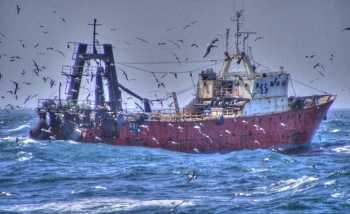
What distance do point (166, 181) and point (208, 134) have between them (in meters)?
21.1

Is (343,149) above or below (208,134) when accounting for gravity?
below

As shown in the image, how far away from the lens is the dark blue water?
29562mm

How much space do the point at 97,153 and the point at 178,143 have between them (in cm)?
854

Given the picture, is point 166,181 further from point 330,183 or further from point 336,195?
point 336,195

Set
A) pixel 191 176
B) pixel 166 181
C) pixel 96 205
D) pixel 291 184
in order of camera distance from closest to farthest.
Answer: pixel 96 205 < pixel 291 184 < pixel 166 181 < pixel 191 176

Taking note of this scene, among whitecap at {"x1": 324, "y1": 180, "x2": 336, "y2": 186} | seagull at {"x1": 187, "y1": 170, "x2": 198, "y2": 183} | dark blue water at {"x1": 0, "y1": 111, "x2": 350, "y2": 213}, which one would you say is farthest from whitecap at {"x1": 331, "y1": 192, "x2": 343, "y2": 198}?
seagull at {"x1": 187, "y1": 170, "x2": 198, "y2": 183}

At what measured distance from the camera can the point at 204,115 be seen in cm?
6103

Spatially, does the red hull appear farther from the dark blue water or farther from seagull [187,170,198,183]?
seagull [187,170,198,183]

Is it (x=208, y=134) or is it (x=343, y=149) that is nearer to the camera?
(x=208, y=134)

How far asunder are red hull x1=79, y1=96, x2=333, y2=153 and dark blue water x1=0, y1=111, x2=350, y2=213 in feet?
5.33

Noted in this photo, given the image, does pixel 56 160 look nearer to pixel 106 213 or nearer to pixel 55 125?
pixel 55 125

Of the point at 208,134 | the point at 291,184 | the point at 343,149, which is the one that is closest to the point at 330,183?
the point at 291,184

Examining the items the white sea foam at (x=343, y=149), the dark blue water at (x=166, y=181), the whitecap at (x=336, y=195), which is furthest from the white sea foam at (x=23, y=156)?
the white sea foam at (x=343, y=149)

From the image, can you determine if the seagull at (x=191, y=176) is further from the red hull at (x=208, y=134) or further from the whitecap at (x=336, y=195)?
the red hull at (x=208, y=134)
